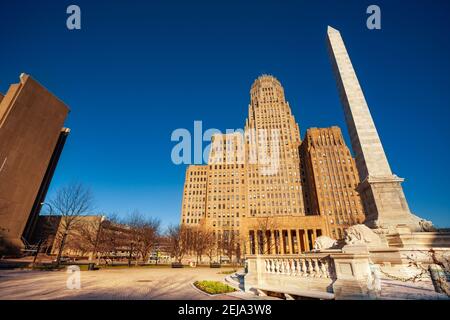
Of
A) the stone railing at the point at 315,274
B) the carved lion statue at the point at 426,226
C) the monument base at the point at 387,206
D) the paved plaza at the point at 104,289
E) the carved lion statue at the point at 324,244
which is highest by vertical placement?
the monument base at the point at 387,206

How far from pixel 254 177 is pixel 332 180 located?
3359 centimetres

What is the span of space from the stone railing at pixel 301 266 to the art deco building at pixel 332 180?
77.2 meters

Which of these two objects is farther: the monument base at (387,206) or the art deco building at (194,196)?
the art deco building at (194,196)

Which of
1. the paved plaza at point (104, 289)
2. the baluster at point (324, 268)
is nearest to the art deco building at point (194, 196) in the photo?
the paved plaza at point (104, 289)

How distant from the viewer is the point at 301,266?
978 centimetres

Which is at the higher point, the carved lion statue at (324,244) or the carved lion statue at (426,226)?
the carved lion statue at (426,226)

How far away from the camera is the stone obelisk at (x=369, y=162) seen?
1605 cm

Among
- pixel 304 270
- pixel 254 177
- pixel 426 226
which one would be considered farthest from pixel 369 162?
pixel 254 177

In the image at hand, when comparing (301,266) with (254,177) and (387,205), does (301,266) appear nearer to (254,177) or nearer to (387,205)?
(387,205)

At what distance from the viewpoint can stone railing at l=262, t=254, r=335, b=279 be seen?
8482 mm

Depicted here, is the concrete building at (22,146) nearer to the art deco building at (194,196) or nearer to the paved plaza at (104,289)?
the art deco building at (194,196)

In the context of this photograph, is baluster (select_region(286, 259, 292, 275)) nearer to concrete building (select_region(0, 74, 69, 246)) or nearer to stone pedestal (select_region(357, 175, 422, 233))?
stone pedestal (select_region(357, 175, 422, 233))

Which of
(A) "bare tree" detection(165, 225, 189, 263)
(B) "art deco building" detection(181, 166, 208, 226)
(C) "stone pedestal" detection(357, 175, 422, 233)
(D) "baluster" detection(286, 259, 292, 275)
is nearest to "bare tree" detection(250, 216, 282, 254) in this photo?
(A) "bare tree" detection(165, 225, 189, 263)

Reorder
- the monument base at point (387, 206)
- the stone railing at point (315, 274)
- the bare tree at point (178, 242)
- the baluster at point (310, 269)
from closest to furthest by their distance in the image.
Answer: the stone railing at point (315, 274) < the baluster at point (310, 269) < the monument base at point (387, 206) < the bare tree at point (178, 242)
